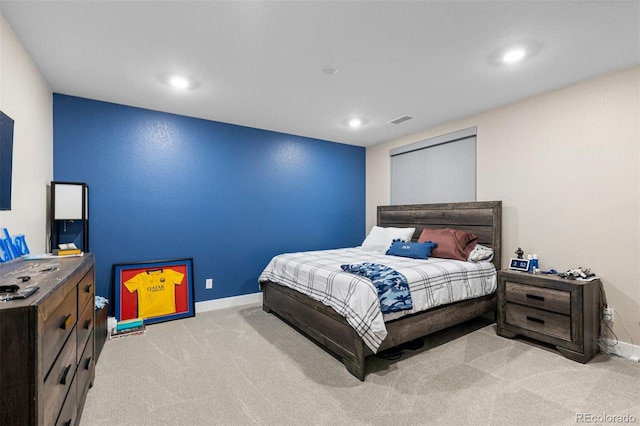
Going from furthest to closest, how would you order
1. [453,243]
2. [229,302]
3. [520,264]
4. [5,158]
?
1. [229,302]
2. [453,243]
3. [520,264]
4. [5,158]

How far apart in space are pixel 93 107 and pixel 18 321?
3116 millimetres

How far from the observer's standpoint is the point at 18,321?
3.02 ft

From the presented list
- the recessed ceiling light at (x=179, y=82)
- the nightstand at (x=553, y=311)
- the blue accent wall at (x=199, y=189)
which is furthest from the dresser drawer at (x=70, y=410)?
the nightstand at (x=553, y=311)

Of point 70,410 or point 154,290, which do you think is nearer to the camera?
point 70,410

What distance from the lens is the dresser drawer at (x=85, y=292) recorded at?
172 centimetres

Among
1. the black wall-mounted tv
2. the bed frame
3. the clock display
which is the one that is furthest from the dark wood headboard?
the black wall-mounted tv

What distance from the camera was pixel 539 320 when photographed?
109 inches

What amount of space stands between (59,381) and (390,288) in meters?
2.00

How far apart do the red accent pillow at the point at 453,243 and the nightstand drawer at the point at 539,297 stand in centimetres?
55

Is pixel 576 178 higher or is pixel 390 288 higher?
pixel 576 178

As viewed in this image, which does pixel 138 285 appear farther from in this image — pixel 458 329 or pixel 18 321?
pixel 458 329

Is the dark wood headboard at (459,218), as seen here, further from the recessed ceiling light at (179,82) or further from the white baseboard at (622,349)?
the recessed ceiling light at (179,82)

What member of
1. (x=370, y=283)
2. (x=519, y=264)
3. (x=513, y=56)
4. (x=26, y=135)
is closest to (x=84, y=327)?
(x=26, y=135)

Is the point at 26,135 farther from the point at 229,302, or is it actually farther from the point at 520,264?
the point at 520,264
